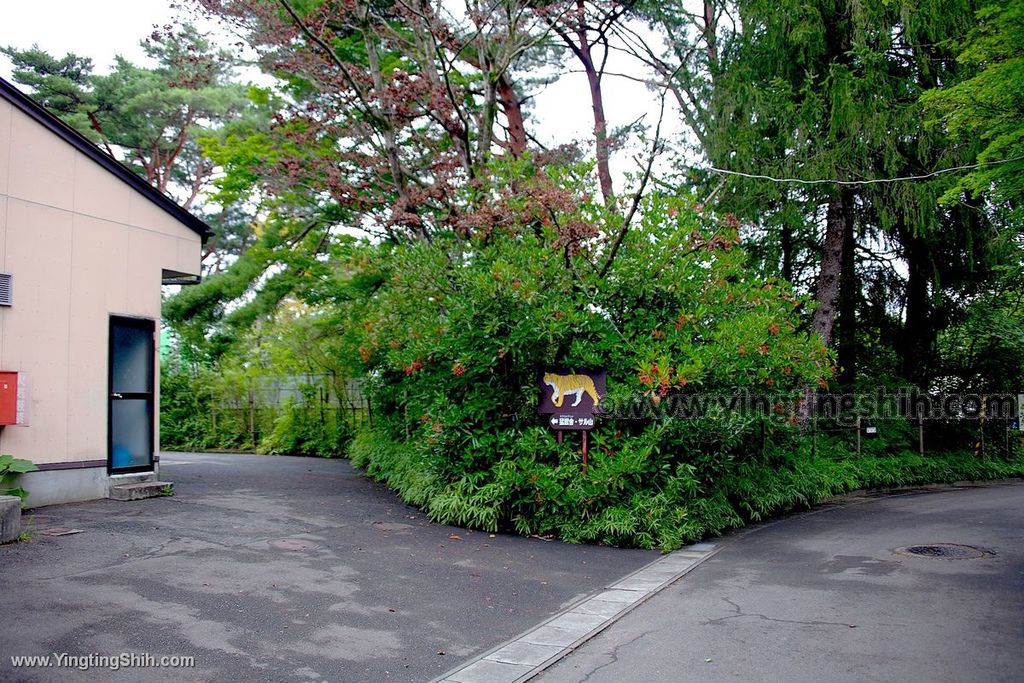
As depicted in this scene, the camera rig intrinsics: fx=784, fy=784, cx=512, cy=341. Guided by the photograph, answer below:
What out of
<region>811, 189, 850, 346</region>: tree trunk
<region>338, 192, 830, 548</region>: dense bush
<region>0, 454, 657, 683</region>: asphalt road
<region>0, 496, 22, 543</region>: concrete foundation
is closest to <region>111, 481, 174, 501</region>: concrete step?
<region>0, 454, 657, 683</region>: asphalt road

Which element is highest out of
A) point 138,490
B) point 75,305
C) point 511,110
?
point 511,110

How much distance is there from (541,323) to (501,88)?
9.18 meters

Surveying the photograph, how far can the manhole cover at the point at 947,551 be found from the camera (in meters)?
8.95

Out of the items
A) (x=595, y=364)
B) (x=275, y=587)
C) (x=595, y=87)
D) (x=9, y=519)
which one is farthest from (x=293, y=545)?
(x=595, y=87)

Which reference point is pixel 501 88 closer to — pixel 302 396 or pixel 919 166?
pixel 919 166

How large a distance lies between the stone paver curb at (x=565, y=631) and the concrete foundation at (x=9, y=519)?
16.3ft

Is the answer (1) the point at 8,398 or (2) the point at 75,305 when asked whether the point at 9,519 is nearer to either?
(1) the point at 8,398

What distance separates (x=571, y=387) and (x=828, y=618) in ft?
14.3

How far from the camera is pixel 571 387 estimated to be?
395 inches

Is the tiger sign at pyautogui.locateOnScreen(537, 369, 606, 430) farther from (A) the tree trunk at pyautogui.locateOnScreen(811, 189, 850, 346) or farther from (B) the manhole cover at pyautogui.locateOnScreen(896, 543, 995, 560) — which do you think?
(A) the tree trunk at pyautogui.locateOnScreen(811, 189, 850, 346)

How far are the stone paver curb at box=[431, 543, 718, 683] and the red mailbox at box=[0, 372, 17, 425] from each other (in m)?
6.60

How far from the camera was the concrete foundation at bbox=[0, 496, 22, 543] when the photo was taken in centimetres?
750

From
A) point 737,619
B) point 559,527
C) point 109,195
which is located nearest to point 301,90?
point 109,195

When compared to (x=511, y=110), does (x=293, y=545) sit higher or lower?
lower
